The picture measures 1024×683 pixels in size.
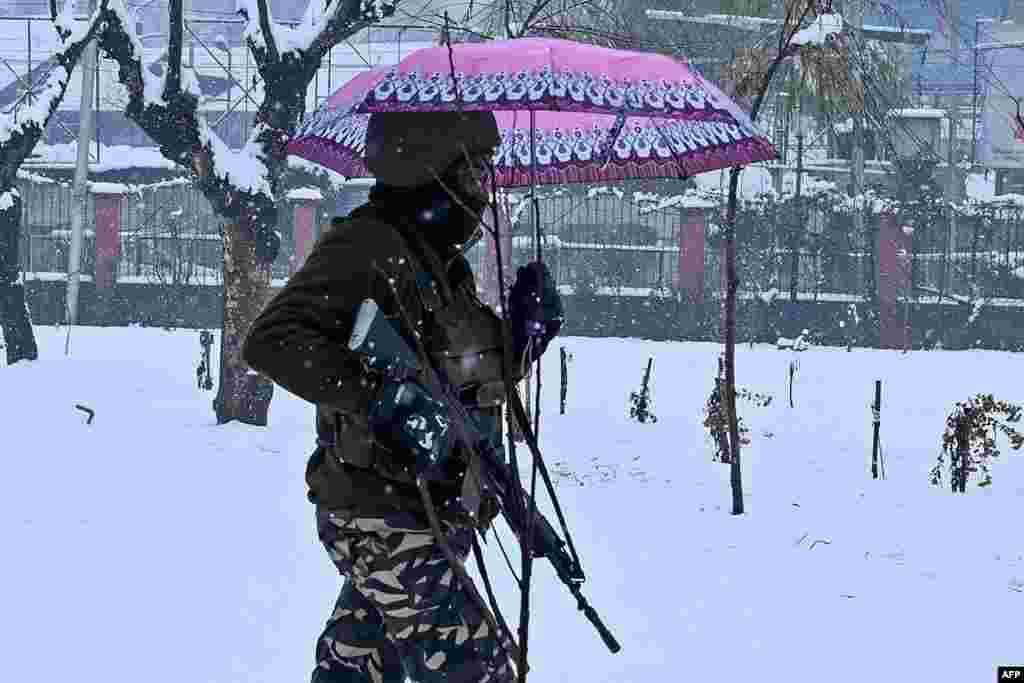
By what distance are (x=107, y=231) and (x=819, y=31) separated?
1758 cm

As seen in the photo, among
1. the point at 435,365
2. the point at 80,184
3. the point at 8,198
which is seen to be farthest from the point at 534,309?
the point at 80,184

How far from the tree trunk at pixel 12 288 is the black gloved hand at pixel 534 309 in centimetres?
1219

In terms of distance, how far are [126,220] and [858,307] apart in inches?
499

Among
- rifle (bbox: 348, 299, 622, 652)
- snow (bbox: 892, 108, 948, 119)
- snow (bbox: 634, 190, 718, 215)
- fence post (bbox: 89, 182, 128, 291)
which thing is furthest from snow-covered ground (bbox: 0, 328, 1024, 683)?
snow (bbox: 892, 108, 948, 119)

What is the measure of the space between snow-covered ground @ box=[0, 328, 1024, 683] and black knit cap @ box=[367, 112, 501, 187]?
242cm

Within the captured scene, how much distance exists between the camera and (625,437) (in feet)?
36.8

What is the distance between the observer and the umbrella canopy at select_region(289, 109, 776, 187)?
14.2 ft

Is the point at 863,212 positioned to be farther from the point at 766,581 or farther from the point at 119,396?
the point at 766,581

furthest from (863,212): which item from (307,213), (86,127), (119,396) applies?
(119,396)

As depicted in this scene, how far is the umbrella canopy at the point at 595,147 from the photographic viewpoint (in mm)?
4340

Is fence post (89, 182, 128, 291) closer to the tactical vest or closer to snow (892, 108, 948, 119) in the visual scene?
snow (892, 108, 948, 119)

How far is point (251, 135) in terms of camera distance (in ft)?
36.2

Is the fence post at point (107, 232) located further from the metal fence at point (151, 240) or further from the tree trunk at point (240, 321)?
the tree trunk at point (240, 321)

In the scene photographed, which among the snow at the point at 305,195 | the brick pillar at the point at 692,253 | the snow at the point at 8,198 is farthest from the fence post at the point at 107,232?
the brick pillar at the point at 692,253
